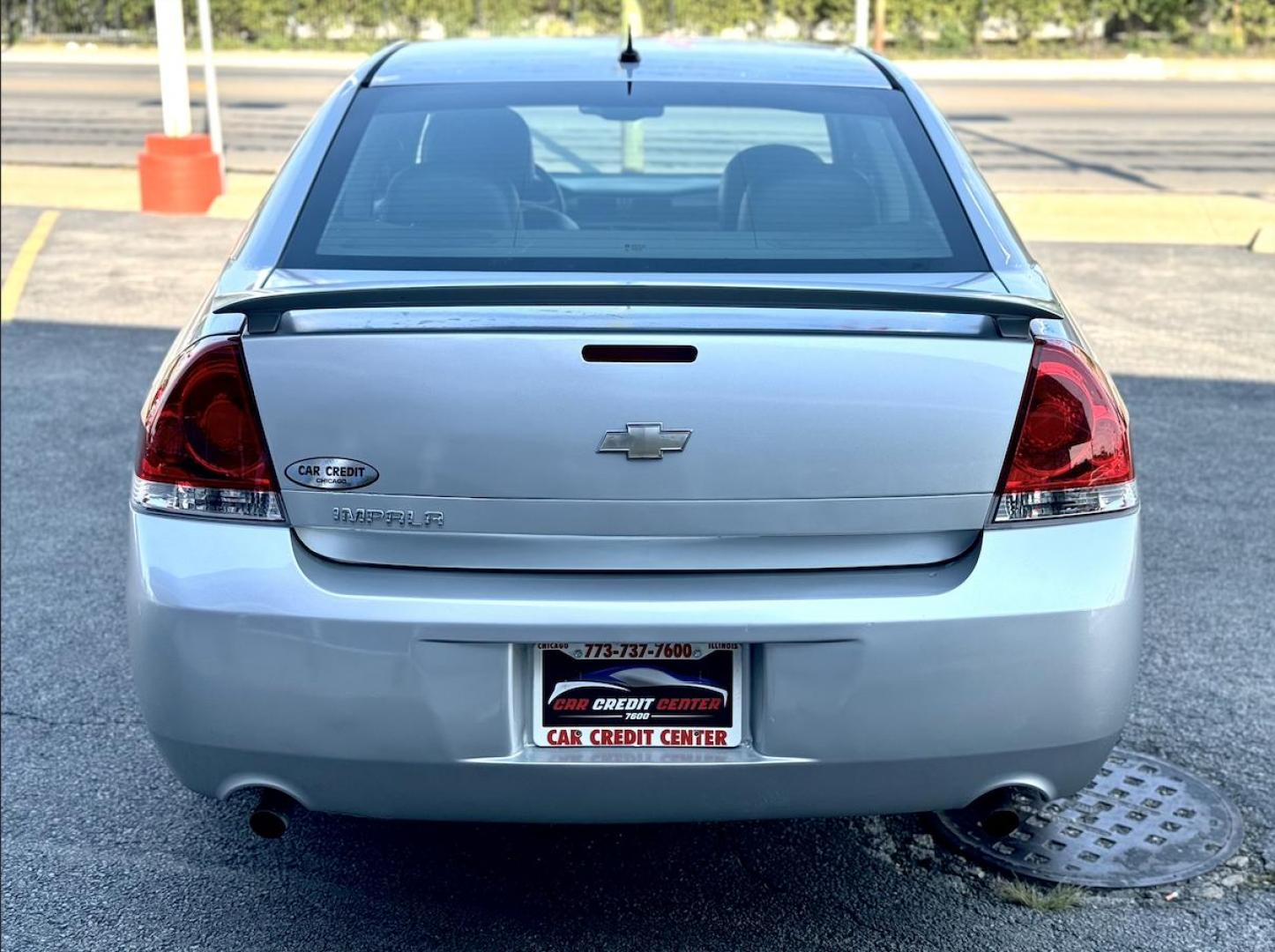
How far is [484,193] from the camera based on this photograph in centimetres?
353

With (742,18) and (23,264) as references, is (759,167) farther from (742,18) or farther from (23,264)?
(742,18)

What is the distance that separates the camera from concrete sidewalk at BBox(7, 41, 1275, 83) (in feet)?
95.9

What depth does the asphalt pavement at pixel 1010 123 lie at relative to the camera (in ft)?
51.9

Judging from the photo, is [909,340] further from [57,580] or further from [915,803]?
→ [57,580]

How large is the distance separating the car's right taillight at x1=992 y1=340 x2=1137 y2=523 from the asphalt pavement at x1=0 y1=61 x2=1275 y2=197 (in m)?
12.2

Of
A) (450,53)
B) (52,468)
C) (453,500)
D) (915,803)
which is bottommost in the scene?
(52,468)

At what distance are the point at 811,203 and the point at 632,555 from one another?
117 cm

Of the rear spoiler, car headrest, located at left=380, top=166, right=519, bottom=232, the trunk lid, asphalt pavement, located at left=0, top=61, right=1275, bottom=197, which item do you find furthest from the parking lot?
asphalt pavement, located at left=0, top=61, right=1275, bottom=197

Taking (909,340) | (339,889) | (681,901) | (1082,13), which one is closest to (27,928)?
(339,889)

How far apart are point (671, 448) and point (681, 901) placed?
1120 mm

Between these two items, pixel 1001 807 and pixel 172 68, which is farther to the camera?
pixel 172 68

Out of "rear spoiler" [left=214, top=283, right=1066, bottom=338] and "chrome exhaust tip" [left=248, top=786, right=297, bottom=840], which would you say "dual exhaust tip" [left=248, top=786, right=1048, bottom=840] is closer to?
"chrome exhaust tip" [left=248, top=786, right=297, bottom=840]

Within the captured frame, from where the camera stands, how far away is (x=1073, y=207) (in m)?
12.4

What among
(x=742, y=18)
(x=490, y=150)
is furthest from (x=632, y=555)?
(x=742, y=18)
